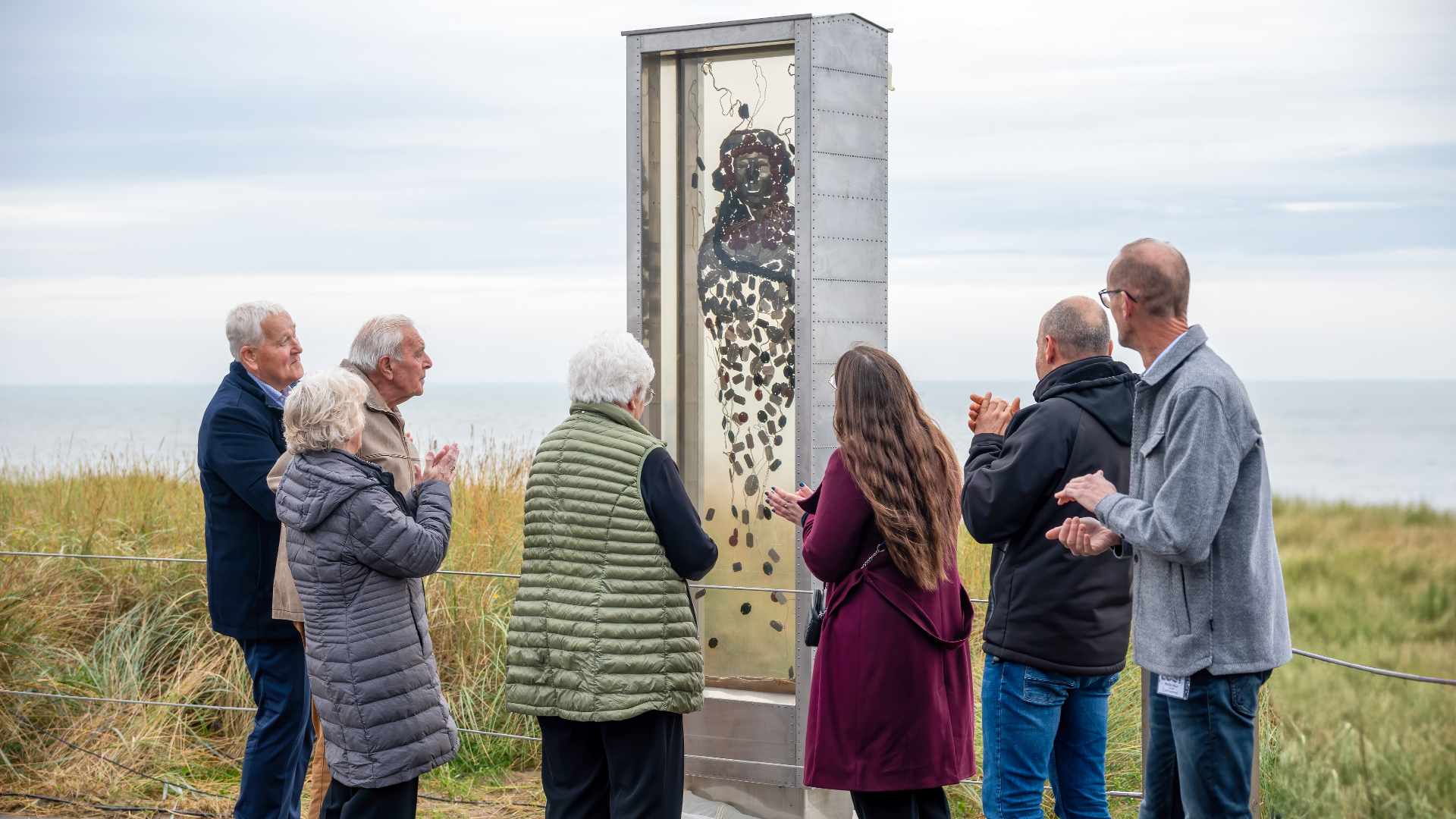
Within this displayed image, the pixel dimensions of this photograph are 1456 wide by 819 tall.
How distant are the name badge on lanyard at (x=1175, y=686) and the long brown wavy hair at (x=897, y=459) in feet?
1.94

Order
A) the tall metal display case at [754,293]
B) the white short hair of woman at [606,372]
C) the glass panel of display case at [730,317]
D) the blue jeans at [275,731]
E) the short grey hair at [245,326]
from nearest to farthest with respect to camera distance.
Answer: the white short hair of woman at [606,372]
the blue jeans at [275,731]
the short grey hair at [245,326]
the tall metal display case at [754,293]
the glass panel of display case at [730,317]

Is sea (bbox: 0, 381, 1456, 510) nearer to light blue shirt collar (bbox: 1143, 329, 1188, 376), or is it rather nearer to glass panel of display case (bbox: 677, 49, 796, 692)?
glass panel of display case (bbox: 677, 49, 796, 692)

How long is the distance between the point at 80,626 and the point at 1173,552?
511 centimetres

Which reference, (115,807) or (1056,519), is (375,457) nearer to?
(1056,519)

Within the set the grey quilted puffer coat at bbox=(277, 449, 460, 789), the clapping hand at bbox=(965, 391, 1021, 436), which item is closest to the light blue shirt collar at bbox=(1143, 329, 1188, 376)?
the clapping hand at bbox=(965, 391, 1021, 436)

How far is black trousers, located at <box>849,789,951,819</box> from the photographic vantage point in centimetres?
284

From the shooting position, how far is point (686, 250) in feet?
Result: 14.7

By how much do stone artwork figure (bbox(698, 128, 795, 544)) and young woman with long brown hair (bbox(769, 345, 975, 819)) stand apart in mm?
1481

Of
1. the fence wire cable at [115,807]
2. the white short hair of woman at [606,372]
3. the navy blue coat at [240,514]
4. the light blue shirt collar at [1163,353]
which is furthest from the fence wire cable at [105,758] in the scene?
the light blue shirt collar at [1163,353]

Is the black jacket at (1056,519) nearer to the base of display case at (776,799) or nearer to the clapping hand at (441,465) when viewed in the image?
the clapping hand at (441,465)

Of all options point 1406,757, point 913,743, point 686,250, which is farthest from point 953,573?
point 1406,757

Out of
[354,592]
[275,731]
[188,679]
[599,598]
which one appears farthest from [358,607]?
[188,679]

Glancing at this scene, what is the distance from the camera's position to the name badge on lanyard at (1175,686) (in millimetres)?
2305

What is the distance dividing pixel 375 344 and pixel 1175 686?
2298mm
